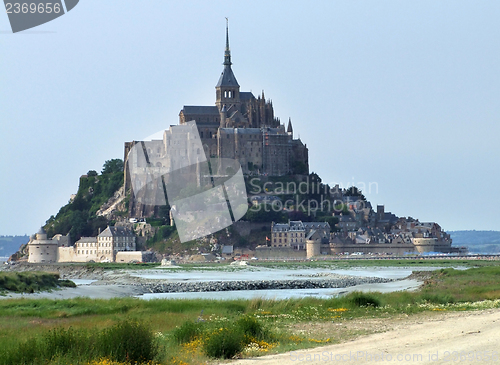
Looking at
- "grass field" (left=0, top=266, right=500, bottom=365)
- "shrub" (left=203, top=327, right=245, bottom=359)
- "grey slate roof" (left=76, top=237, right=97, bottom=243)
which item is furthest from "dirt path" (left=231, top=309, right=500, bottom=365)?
"grey slate roof" (left=76, top=237, right=97, bottom=243)

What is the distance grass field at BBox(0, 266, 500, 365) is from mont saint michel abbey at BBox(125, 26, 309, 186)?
8522 centimetres

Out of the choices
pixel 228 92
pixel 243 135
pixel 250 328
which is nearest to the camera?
pixel 250 328

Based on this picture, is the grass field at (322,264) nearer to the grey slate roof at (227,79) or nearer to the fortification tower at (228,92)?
the fortification tower at (228,92)

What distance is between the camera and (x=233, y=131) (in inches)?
4980

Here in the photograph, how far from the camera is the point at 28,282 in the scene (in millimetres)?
43531

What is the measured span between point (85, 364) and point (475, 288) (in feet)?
90.3

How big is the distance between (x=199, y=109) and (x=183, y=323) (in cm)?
11296

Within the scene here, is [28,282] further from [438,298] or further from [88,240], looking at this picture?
[88,240]

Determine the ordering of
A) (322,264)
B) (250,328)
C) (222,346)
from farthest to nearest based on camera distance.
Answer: (322,264) < (250,328) < (222,346)

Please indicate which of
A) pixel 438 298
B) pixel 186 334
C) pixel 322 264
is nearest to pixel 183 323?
pixel 186 334

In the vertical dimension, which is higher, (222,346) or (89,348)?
(89,348)

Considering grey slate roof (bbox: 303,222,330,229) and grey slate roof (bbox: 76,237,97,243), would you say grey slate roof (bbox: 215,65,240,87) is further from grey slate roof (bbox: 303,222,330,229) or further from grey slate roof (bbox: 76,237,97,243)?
grey slate roof (bbox: 76,237,97,243)

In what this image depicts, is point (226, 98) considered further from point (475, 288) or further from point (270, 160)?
point (475, 288)

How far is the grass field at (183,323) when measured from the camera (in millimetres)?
16734
